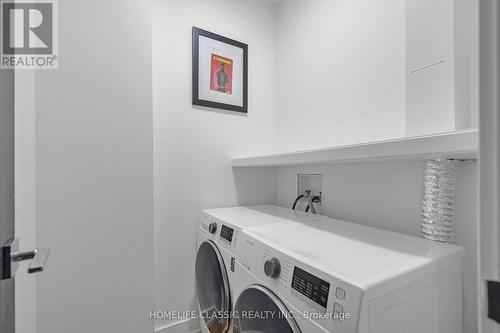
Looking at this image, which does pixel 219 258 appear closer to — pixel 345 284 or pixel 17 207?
pixel 345 284

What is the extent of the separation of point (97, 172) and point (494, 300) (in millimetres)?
1420

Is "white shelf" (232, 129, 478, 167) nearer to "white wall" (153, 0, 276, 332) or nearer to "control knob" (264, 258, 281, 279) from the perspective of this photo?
"control knob" (264, 258, 281, 279)

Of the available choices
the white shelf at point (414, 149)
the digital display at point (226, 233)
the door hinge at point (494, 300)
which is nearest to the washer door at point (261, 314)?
the digital display at point (226, 233)

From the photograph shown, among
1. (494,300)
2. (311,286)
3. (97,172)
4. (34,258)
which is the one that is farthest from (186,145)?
(494,300)

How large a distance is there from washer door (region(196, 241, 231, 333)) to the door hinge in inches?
34.3

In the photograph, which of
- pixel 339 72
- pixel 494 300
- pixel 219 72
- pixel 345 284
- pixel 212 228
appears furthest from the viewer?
pixel 219 72

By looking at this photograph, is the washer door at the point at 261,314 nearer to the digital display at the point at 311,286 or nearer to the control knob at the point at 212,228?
the digital display at the point at 311,286

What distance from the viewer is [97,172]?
114 centimetres

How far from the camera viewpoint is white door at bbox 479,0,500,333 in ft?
1.24

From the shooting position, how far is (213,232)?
126 centimetres

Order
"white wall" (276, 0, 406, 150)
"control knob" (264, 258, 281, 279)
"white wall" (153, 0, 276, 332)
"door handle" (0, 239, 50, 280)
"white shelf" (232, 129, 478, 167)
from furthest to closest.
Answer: "white wall" (153, 0, 276, 332)
"white wall" (276, 0, 406, 150)
"control knob" (264, 258, 281, 279)
"white shelf" (232, 129, 478, 167)
"door handle" (0, 239, 50, 280)

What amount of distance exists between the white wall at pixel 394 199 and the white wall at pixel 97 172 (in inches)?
43.3

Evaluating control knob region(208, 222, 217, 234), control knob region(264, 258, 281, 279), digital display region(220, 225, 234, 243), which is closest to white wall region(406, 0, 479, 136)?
control knob region(264, 258, 281, 279)

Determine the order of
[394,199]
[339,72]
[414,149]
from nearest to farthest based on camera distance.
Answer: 1. [414,149]
2. [394,199]
3. [339,72]
